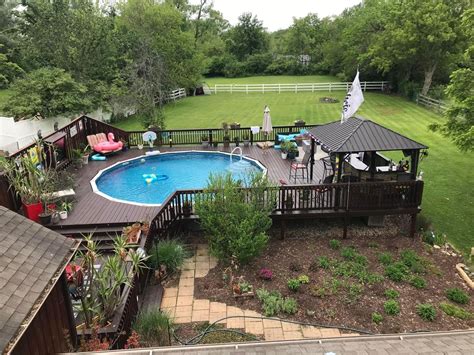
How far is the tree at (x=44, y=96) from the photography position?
1741 cm

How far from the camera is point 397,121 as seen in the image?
22.7 meters

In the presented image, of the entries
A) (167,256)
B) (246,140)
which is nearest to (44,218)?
(167,256)

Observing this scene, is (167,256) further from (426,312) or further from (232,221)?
(426,312)

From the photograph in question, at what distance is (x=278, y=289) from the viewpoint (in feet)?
25.2

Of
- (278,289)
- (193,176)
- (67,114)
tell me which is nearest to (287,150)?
(193,176)

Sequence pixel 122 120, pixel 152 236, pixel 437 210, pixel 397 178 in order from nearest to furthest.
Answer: pixel 152 236 → pixel 397 178 → pixel 437 210 → pixel 122 120

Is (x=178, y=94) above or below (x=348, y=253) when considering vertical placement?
above

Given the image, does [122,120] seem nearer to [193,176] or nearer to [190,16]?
[193,176]

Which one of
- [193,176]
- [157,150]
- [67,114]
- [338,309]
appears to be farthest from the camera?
[67,114]

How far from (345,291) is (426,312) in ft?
4.68

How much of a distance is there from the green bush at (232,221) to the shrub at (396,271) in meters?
2.61

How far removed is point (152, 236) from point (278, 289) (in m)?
2.84

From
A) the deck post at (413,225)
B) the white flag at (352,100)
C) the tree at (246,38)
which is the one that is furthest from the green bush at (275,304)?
the tree at (246,38)

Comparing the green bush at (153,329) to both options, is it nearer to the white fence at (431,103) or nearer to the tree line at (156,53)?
the tree line at (156,53)
